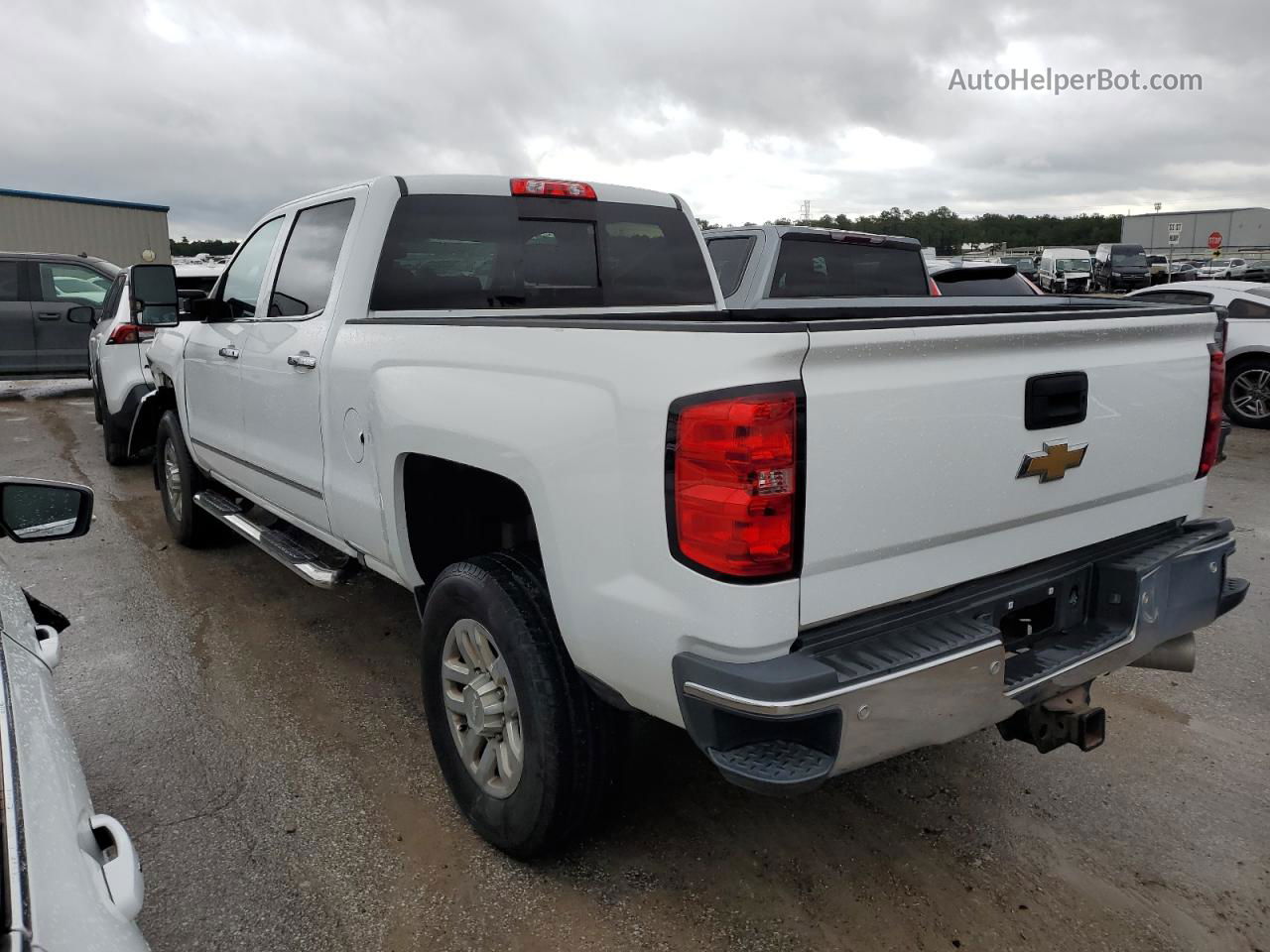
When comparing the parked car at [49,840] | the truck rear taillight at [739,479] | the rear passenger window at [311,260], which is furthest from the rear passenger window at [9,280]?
the truck rear taillight at [739,479]

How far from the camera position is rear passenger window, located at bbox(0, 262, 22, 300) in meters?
12.7

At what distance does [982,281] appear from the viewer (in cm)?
977

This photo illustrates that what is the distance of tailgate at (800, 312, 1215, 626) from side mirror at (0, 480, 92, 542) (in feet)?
5.67

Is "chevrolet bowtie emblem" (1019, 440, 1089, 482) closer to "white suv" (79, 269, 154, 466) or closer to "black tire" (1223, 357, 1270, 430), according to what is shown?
"white suv" (79, 269, 154, 466)

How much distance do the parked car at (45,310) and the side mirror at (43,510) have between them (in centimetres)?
1199

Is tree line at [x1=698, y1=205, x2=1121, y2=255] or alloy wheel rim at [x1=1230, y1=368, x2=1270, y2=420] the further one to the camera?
tree line at [x1=698, y1=205, x2=1121, y2=255]

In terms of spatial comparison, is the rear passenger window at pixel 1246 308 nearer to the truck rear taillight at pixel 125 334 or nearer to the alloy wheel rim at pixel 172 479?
the alloy wheel rim at pixel 172 479

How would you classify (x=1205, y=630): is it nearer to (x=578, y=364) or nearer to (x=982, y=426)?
(x=982, y=426)

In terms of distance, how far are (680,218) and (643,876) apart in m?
2.99

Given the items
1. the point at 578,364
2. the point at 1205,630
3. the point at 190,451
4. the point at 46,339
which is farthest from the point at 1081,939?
the point at 46,339

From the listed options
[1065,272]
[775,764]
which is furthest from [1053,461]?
[1065,272]

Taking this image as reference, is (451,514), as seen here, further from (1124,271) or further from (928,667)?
(1124,271)

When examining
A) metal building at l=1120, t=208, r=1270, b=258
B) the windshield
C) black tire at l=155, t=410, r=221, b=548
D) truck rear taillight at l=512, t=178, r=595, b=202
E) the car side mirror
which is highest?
metal building at l=1120, t=208, r=1270, b=258

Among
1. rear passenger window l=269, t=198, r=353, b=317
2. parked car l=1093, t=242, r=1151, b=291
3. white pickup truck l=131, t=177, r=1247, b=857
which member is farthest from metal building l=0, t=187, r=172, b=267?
parked car l=1093, t=242, r=1151, b=291
